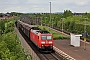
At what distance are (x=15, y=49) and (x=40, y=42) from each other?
42.8ft

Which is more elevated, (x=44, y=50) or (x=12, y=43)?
(x=12, y=43)

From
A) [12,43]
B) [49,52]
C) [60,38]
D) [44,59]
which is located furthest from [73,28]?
[12,43]

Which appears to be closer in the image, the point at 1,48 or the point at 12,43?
the point at 1,48

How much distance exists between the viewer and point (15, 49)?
21484 millimetres

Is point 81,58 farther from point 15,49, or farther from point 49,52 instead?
point 15,49

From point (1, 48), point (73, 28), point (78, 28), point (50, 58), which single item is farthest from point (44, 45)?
point (73, 28)

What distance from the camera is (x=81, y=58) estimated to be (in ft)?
101

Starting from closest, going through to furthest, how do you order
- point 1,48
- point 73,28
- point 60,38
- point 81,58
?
point 1,48
point 81,58
point 60,38
point 73,28

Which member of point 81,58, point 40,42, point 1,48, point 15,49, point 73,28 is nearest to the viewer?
point 1,48

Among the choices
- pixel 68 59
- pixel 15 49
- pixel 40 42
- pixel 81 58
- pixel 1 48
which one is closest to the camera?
pixel 1 48

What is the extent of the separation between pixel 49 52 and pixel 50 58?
4.30m

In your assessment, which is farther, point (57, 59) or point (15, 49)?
point (57, 59)

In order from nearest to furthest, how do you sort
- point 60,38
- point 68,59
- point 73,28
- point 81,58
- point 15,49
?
point 15,49, point 68,59, point 81,58, point 60,38, point 73,28

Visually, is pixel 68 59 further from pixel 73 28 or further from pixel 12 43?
pixel 73 28
